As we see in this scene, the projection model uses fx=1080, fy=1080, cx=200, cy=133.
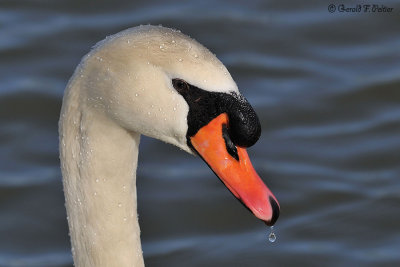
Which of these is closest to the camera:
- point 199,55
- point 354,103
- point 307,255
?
point 199,55

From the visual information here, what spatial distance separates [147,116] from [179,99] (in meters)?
0.17

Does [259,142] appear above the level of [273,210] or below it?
above

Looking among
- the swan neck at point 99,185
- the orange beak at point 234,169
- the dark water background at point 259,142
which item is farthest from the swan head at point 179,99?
the dark water background at point 259,142

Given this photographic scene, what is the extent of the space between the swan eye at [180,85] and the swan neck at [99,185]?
38cm

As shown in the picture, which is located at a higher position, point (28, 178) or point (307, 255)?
point (28, 178)

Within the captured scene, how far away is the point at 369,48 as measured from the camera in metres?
9.14

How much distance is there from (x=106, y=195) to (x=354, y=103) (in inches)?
162

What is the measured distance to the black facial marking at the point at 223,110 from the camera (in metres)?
4.29

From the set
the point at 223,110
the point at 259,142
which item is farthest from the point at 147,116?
the point at 259,142

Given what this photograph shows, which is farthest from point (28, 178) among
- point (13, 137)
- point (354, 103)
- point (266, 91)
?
point (354, 103)

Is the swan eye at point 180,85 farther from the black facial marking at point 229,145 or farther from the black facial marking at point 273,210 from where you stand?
the black facial marking at point 273,210

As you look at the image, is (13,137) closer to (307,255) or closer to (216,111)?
(307,255)

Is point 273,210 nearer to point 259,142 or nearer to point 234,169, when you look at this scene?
point 234,169

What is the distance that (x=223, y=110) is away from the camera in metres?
4.34
